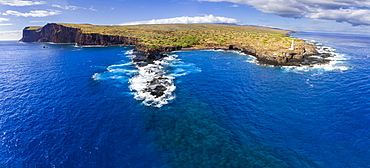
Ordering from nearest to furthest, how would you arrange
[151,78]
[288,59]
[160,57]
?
[151,78], [288,59], [160,57]

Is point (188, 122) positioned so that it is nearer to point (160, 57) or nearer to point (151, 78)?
point (151, 78)

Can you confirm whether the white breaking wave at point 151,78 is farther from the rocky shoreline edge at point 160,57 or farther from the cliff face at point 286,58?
the cliff face at point 286,58

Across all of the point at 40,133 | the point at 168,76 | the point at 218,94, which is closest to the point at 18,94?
the point at 40,133

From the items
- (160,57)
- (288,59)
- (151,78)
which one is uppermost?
(288,59)

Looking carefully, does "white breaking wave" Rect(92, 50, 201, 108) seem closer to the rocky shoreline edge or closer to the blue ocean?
the rocky shoreline edge

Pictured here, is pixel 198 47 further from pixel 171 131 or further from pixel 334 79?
pixel 171 131

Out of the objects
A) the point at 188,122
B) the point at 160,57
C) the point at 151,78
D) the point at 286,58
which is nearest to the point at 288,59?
the point at 286,58

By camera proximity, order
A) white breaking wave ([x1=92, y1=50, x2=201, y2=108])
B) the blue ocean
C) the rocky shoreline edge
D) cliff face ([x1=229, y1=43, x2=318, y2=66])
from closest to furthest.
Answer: the blue ocean
white breaking wave ([x1=92, y1=50, x2=201, y2=108])
the rocky shoreline edge
cliff face ([x1=229, y1=43, x2=318, y2=66])

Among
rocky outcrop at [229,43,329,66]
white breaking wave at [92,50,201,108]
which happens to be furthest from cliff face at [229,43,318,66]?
white breaking wave at [92,50,201,108]
